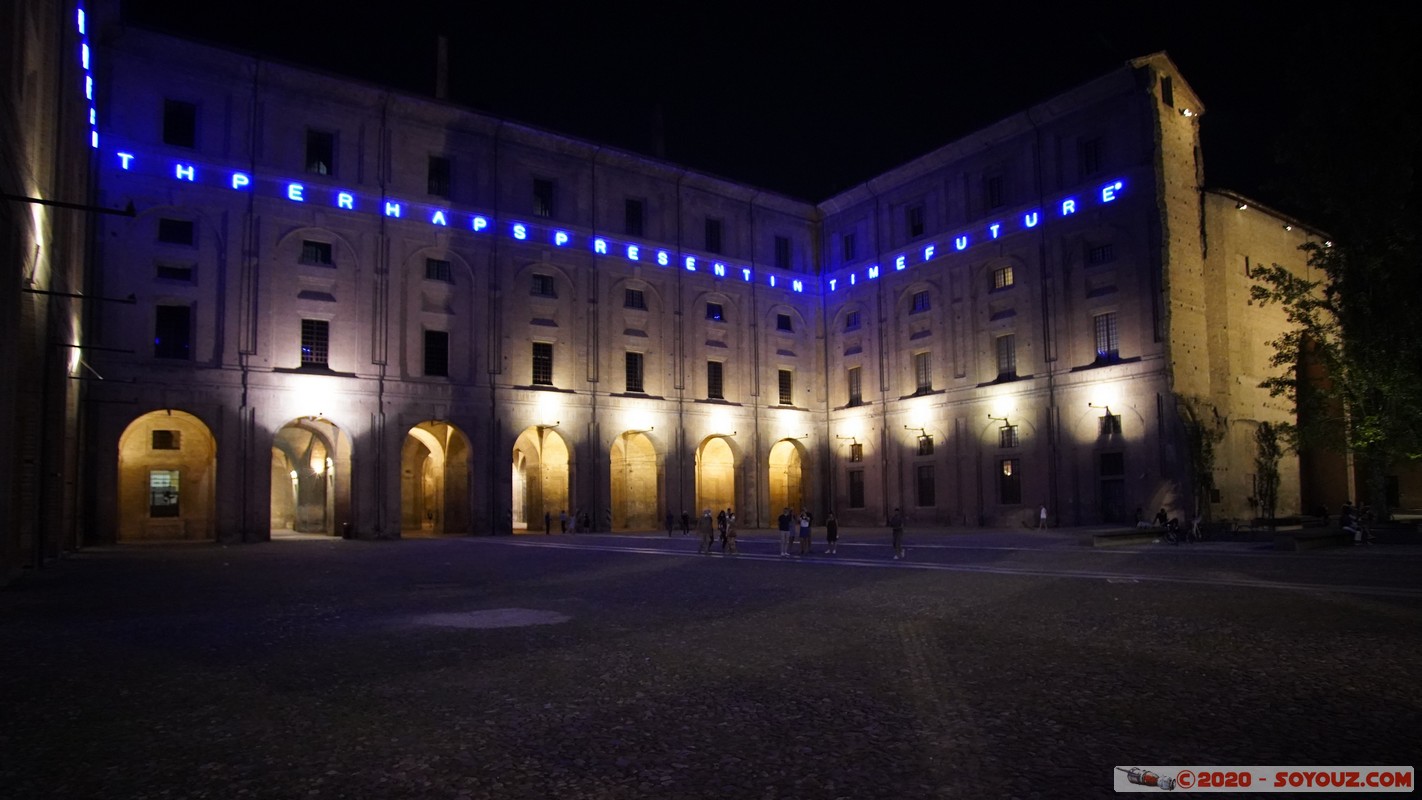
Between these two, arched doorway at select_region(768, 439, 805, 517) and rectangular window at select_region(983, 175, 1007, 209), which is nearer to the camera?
rectangular window at select_region(983, 175, 1007, 209)

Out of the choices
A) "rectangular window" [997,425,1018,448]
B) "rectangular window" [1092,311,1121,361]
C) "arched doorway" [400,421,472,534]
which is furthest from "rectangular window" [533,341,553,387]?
"rectangular window" [1092,311,1121,361]

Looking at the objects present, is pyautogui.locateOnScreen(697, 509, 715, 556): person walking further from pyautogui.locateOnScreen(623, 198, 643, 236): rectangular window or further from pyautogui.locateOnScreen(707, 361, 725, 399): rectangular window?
pyautogui.locateOnScreen(623, 198, 643, 236): rectangular window

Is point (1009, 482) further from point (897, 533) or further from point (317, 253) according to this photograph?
point (317, 253)

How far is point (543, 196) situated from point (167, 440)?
59.8 ft

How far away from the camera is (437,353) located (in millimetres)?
35625

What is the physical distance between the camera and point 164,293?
30.3m

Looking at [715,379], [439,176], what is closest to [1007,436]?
[715,379]

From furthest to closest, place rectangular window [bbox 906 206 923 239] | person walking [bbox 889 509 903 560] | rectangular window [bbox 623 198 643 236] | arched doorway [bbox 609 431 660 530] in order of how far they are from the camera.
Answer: rectangular window [bbox 906 206 923 239] < arched doorway [bbox 609 431 660 530] < rectangular window [bbox 623 198 643 236] < person walking [bbox 889 509 903 560]

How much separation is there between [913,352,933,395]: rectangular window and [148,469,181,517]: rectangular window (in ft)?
106

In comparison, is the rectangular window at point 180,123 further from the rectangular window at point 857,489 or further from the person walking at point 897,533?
the rectangular window at point 857,489

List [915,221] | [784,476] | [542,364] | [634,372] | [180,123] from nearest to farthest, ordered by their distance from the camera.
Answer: [180,123] < [542,364] < [634,372] < [915,221] < [784,476]

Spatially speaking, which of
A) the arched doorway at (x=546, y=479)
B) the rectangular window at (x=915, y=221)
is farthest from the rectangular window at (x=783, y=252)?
the arched doorway at (x=546, y=479)

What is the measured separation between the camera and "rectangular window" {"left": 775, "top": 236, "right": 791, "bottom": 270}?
152 ft

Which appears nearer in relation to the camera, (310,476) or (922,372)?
(922,372)
